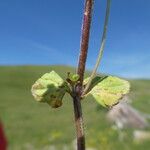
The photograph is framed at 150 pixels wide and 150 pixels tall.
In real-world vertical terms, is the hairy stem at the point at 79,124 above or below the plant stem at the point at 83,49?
below

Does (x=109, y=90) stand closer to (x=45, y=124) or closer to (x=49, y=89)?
(x=49, y=89)

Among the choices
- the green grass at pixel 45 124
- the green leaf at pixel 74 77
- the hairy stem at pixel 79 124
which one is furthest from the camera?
the green grass at pixel 45 124

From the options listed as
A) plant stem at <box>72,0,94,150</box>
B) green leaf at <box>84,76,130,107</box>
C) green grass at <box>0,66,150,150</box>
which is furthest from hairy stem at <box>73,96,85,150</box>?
green grass at <box>0,66,150,150</box>

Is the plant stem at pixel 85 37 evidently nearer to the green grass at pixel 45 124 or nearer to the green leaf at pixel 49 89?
the green leaf at pixel 49 89

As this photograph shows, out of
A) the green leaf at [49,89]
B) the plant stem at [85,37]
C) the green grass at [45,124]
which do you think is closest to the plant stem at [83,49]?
the plant stem at [85,37]

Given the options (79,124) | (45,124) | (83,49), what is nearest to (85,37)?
(83,49)
